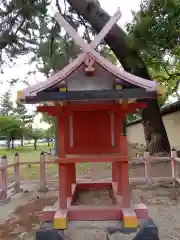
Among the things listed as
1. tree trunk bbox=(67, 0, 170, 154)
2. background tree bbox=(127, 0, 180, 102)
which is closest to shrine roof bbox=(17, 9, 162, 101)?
background tree bbox=(127, 0, 180, 102)

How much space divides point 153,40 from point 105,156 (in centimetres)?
547

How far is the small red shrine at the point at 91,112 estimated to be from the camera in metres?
4.12

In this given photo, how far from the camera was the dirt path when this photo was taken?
14.2 feet

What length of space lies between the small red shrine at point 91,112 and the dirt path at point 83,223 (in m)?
0.20

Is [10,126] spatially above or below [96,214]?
above

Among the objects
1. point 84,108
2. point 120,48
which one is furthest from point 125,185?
point 120,48

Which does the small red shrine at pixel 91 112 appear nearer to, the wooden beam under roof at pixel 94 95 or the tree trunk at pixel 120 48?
the wooden beam under roof at pixel 94 95

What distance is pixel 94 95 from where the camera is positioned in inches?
161

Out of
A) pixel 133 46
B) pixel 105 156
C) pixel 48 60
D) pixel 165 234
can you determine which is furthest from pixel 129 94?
pixel 48 60

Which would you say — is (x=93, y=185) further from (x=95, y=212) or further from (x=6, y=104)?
(x=6, y=104)

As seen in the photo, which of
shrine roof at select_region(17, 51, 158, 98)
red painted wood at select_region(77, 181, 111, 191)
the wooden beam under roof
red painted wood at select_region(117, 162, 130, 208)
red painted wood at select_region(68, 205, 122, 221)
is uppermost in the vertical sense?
shrine roof at select_region(17, 51, 158, 98)

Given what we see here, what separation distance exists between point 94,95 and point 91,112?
0.91 m

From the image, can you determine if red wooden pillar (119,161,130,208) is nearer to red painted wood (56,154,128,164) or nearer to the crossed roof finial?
red painted wood (56,154,128,164)

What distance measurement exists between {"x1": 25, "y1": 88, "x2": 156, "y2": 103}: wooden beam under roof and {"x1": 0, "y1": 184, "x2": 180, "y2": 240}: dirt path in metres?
1.99
